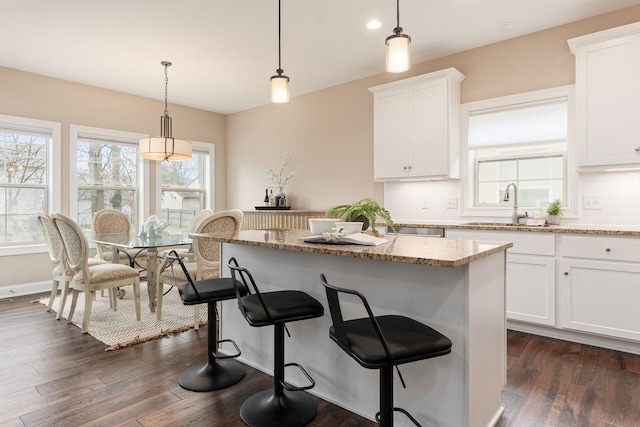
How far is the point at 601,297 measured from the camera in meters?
2.81

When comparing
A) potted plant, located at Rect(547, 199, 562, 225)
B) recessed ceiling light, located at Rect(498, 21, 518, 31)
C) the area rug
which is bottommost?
the area rug

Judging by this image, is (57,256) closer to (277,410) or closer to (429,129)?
(277,410)

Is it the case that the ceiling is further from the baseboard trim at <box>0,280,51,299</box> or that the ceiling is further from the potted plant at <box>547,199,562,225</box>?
the baseboard trim at <box>0,280,51,299</box>

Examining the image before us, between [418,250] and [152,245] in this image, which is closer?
[418,250]

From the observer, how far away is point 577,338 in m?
3.00

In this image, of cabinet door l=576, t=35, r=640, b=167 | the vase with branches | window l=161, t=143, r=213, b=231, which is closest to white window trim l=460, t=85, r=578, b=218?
cabinet door l=576, t=35, r=640, b=167

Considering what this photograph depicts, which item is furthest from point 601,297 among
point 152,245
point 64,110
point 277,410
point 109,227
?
point 64,110

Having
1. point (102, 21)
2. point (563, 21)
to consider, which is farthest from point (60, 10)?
point (563, 21)

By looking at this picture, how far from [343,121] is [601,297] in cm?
337

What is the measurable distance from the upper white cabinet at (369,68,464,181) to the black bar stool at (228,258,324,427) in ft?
7.97

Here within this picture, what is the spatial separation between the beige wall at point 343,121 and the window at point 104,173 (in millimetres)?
1635

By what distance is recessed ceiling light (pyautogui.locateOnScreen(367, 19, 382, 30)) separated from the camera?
332cm

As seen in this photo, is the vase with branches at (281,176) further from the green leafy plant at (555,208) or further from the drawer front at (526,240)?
the green leafy plant at (555,208)

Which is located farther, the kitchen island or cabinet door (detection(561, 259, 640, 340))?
cabinet door (detection(561, 259, 640, 340))
